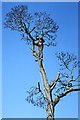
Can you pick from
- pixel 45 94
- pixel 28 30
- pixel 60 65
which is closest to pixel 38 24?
pixel 28 30

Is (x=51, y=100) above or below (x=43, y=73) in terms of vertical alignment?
below

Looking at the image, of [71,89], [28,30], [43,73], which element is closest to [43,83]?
[43,73]

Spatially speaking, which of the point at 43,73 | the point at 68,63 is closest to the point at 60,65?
the point at 68,63

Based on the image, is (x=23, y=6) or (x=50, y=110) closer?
(x=50, y=110)

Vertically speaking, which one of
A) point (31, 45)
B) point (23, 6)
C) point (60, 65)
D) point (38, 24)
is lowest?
point (60, 65)

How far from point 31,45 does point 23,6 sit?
1.26m

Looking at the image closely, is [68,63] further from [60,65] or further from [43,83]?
[43,83]

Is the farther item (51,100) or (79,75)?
(79,75)

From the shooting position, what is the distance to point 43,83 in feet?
28.4

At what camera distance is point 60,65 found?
947 centimetres

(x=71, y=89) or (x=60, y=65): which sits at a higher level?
(x=60, y=65)

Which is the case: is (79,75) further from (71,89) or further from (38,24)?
(38,24)

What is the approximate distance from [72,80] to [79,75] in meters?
0.29

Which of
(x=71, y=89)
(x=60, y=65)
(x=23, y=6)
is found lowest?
(x=71, y=89)
